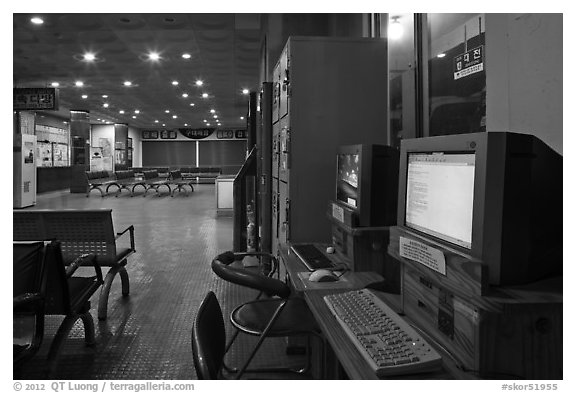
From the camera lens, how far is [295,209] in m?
2.70

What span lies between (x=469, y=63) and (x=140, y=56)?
6977 millimetres

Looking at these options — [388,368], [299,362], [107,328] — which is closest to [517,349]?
[388,368]

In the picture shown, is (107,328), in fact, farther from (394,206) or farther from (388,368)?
(388,368)

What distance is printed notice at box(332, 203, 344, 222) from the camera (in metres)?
2.14

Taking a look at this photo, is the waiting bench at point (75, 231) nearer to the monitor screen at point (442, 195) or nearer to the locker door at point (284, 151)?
the locker door at point (284, 151)

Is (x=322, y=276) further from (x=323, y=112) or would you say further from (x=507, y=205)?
(x=323, y=112)

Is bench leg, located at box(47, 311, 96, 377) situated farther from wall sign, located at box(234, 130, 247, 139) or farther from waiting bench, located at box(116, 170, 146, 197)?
wall sign, located at box(234, 130, 247, 139)

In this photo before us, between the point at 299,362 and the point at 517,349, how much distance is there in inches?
65.5

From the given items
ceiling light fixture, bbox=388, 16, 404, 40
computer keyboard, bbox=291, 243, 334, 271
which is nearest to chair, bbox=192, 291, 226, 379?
computer keyboard, bbox=291, 243, 334, 271

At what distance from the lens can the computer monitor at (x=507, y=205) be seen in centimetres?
101

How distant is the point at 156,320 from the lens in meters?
3.13

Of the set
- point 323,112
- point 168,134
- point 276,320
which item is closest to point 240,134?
point 168,134

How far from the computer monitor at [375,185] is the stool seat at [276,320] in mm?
526

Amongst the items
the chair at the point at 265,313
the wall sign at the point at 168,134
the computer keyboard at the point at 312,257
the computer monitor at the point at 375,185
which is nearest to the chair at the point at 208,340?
the chair at the point at 265,313
